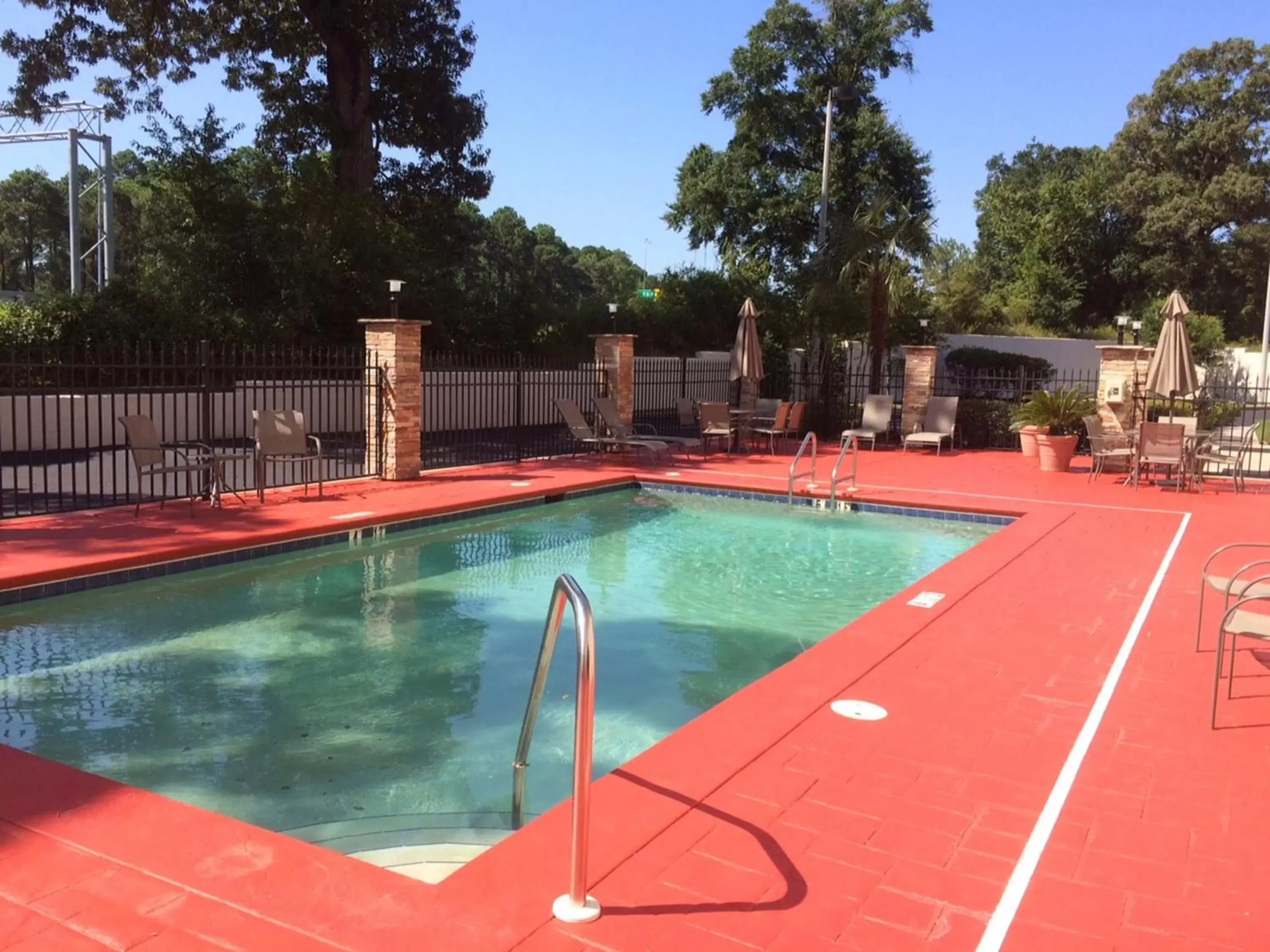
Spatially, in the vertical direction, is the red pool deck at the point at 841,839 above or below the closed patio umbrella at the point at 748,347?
below

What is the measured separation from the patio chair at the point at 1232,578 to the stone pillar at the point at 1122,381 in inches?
233

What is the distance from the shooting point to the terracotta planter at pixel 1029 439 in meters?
15.0

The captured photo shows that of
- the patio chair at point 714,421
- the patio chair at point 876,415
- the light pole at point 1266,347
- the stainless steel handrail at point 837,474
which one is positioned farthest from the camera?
Answer: the light pole at point 1266,347

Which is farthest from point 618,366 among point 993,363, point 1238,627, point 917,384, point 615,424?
point 993,363

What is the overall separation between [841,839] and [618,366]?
1276cm

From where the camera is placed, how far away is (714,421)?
1574 cm

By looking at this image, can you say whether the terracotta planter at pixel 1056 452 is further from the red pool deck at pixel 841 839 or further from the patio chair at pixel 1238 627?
the patio chair at pixel 1238 627

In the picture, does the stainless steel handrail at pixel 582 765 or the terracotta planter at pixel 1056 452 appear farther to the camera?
the terracotta planter at pixel 1056 452

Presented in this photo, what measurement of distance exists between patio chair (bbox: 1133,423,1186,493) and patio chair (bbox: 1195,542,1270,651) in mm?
3437

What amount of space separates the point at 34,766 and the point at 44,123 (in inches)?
1131

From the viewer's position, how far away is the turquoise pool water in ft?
14.6

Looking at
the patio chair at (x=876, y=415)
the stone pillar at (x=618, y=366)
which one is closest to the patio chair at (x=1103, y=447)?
the patio chair at (x=876, y=415)

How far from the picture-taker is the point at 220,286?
18.1 metres

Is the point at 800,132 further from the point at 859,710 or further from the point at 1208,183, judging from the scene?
the point at 859,710
